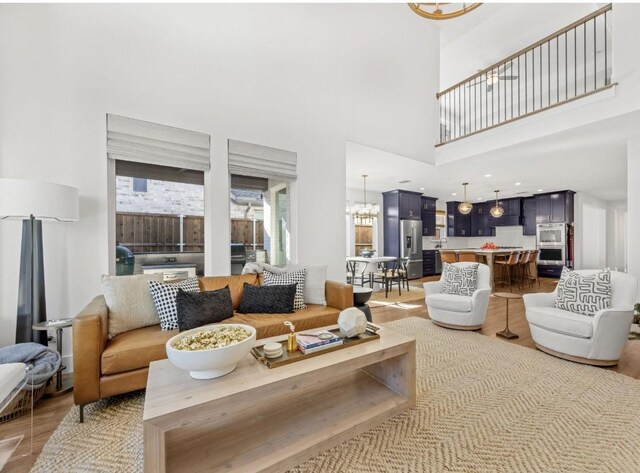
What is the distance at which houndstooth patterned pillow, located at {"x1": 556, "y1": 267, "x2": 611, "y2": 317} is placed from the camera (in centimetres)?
259

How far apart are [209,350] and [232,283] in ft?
5.15

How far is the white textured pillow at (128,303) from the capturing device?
6.95ft

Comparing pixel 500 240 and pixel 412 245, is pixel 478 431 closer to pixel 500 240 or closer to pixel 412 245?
pixel 412 245

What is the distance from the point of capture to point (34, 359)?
196 centimetres

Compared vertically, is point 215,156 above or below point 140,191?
above

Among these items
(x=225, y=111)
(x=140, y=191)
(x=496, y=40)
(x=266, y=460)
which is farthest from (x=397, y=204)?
(x=266, y=460)

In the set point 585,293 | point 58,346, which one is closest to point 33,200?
point 58,346

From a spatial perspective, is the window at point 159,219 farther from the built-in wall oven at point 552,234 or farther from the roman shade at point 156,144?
the built-in wall oven at point 552,234

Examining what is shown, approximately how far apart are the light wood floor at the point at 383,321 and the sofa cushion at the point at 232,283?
1216 millimetres

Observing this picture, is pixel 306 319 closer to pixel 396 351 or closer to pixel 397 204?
pixel 396 351

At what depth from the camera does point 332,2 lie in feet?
13.3

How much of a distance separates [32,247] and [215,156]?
1.76 meters

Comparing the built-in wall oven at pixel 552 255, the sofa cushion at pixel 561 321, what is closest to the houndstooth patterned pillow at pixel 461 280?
the sofa cushion at pixel 561 321

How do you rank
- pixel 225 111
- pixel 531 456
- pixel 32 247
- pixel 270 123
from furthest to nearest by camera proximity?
pixel 270 123
pixel 225 111
pixel 32 247
pixel 531 456
